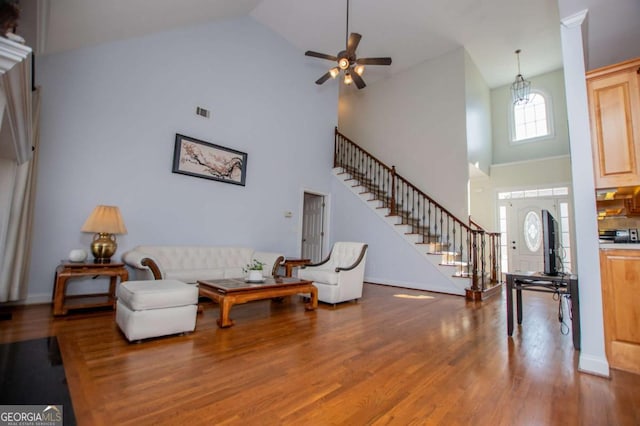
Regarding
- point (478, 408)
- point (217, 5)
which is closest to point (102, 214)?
point (217, 5)

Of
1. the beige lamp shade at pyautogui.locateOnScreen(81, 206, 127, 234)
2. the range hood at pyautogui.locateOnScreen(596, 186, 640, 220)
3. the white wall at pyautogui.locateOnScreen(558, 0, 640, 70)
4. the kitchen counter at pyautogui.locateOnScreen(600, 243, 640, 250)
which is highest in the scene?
the white wall at pyautogui.locateOnScreen(558, 0, 640, 70)

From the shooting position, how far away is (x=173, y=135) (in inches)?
185

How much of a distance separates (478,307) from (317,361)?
3.19m

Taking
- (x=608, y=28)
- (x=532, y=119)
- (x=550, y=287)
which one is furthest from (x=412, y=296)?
(x=532, y=119)

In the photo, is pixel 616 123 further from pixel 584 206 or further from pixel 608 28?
pixel 608 28

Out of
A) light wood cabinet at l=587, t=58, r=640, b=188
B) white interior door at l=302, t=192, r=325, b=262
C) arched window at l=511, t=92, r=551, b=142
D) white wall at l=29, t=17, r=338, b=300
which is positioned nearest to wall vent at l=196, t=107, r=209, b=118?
white wall at l=29, t=17, r=338, b=300

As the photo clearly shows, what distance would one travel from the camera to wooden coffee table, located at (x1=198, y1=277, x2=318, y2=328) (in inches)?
122

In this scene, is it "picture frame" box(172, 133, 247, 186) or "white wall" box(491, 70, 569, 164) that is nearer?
"picture frame" box(172, 133, 247, 186)

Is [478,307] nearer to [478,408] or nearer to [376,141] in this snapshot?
[478,408]

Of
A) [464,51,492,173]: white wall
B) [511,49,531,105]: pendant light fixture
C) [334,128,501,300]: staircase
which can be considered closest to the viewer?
[334,128,501,300]: staircase

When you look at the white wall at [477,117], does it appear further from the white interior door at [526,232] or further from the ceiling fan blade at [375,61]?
the ceiling fan blade at [375,61]

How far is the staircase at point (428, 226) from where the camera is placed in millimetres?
5395

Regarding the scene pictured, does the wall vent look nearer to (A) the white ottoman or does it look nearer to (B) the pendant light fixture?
→ (A) the white ottoman

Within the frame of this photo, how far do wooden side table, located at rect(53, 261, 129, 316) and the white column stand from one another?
457cm
